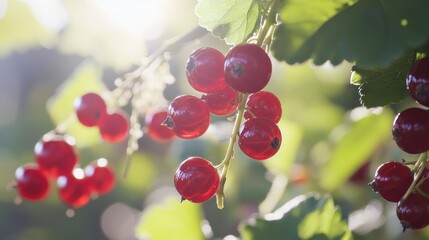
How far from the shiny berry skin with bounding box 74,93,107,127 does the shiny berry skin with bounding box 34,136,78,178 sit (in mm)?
131

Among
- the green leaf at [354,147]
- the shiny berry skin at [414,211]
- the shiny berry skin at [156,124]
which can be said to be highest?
the shiny berry skin at [156,124]

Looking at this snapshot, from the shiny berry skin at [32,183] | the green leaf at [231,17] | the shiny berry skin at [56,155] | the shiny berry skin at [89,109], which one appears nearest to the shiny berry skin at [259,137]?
the green leaf at [231,17]

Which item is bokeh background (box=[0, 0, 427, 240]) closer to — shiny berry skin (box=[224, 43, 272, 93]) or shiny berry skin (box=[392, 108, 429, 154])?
shiny berry skin (box=[224, 43, 272, 93])

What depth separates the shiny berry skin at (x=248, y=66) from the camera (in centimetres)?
92

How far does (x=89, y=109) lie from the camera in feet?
4.98

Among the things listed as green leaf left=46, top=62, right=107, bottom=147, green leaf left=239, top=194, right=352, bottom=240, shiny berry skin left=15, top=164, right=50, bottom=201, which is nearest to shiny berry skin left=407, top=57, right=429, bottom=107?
green leaf left=239, top=194, right=352, bottom=240

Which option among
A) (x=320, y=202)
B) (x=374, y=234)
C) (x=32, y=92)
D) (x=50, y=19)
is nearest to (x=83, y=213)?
(x=32, y=92)

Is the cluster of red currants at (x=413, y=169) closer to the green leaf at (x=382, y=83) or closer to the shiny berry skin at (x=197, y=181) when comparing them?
the green leaf at (x=382, y=83)

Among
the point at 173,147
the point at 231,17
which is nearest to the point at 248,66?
the point at 231,17

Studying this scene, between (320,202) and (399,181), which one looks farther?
(320,202)

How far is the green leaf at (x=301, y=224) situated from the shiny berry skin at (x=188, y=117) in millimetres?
297

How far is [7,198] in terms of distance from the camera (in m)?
3.85

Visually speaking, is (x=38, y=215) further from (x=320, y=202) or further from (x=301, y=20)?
(x=301, y=20)

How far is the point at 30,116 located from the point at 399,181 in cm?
345
